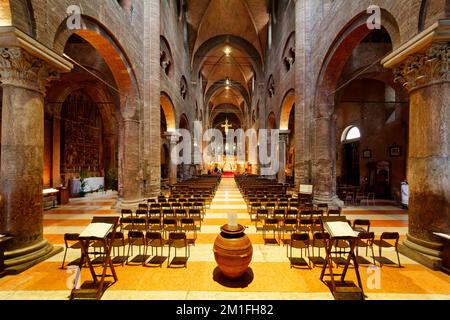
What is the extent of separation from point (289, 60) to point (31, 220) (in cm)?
1690

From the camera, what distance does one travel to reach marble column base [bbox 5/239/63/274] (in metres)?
4.31

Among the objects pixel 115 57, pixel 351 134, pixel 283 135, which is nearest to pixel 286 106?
pixel 283 135

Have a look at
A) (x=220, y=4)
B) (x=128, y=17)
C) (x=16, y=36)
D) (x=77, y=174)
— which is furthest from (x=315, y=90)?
(x=220, y=4)

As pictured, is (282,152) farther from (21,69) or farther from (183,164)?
(21,69)

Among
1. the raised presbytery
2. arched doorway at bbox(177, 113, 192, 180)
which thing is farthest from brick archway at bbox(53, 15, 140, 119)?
arched doorway at bbox(177, 113, 192, 180)

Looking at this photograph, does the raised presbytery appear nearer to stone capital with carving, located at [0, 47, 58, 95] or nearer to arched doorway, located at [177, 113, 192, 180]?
stone capital with carving, located at [0, 47, 58, 95]

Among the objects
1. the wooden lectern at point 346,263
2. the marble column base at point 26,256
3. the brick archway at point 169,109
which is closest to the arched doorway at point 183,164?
the brick archway at point 169,109

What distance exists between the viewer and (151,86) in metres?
11.9

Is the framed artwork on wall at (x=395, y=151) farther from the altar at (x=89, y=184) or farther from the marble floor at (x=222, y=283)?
the altar at (x=89, y=184)

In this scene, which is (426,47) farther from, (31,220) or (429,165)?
(31,220)

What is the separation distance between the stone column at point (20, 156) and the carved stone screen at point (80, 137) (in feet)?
37.9

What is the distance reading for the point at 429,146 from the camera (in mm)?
4855

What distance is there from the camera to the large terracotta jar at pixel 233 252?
3.77 meters
